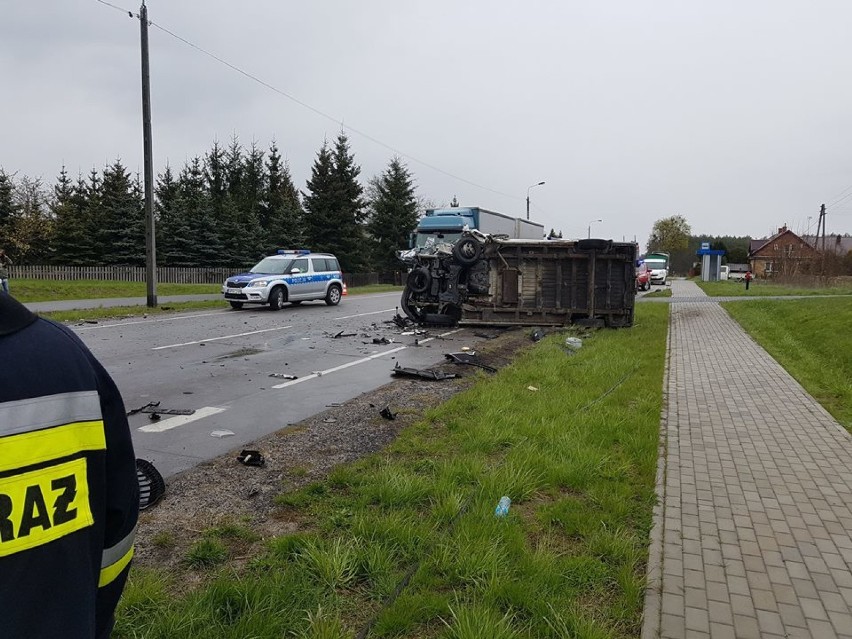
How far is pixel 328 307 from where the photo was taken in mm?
22734

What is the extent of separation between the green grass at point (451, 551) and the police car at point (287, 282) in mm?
15468

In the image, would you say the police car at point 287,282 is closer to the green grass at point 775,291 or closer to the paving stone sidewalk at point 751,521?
the paving stone sidewalk at point 751,521

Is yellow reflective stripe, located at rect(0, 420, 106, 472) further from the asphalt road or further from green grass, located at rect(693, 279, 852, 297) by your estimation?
green grass, located at rect(693, 279, 852, 297)

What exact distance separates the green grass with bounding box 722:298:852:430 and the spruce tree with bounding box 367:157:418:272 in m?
30.6

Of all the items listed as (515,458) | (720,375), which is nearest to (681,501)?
(515,458)

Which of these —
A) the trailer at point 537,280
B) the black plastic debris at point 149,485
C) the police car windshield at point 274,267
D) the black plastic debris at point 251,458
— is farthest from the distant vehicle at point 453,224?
the black plastic debris at point 149,485

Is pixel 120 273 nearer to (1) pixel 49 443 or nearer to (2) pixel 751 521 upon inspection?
(2) pixel 751 521

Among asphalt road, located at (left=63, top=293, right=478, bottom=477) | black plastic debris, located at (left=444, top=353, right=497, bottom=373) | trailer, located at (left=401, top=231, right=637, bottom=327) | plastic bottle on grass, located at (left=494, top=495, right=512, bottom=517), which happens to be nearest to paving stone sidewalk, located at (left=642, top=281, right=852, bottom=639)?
plastic bottle on grass, located at (left=494, top=495, right=512, bottom=517)

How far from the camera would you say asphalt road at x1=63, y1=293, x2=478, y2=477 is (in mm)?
6246

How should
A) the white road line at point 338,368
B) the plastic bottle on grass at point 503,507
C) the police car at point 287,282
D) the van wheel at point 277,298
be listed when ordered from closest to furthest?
the plastic bottle on grass at point 503,507 → the white road line at point 338,368 → the police car at point 287,282 → the van wheel at point 277,298

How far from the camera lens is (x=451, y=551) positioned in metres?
3.53

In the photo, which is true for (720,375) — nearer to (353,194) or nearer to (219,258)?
(219,258)

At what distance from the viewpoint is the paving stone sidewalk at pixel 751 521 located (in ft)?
10.2

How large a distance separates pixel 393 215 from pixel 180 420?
4289 centimetres
